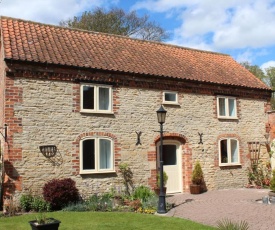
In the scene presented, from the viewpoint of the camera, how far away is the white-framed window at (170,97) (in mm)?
15514

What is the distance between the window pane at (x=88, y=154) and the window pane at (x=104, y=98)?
4.99 ft

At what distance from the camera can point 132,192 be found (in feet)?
45.7

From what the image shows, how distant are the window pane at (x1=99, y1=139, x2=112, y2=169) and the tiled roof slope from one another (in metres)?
3.04

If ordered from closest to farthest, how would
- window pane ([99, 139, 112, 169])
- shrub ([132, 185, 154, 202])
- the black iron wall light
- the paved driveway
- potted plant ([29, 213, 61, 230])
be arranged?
potted plant ([29, 213, 61, 230]), the paved driveway, the black iron wall light, shrub ([132, 185, 154, 202]), window pane ([99, 139, 112, 169])

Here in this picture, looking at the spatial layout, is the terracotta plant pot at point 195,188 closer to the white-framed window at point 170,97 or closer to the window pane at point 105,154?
the white-framed window at point 170,97

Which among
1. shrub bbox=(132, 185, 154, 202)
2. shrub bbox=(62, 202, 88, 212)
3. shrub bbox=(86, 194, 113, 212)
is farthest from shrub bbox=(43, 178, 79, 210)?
shrub bbox=(132, 185, 154, 202)

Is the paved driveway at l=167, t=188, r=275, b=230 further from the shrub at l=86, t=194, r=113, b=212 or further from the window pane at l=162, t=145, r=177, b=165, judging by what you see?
the shrub at l=86, t=194, r=113, b=212

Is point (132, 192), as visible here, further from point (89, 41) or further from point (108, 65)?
point (89, 41)

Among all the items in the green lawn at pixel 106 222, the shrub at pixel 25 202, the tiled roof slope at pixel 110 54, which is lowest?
the green lawn at pixel 106 222

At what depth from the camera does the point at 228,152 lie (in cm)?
1719

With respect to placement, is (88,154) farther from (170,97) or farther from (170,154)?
(170,97)

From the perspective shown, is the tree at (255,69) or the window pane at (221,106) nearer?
the window pane at (221,106)

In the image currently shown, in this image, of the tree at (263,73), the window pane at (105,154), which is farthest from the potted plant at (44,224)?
the tree at (263,73)

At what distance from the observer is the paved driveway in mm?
9766
